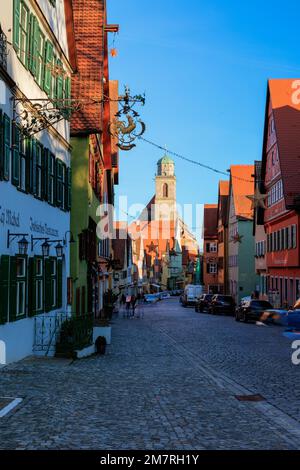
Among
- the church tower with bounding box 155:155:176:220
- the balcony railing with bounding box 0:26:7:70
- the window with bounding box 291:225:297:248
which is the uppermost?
the church tower with bounding box 155:155:176:220

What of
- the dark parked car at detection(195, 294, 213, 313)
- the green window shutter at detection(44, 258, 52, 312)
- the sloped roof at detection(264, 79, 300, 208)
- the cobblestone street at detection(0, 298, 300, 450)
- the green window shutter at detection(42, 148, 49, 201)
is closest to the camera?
the cobblestone street at detection(0, 298, 300, 450)

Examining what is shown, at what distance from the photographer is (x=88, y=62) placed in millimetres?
25609

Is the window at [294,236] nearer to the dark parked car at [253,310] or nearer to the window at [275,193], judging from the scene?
the window at [275,193]

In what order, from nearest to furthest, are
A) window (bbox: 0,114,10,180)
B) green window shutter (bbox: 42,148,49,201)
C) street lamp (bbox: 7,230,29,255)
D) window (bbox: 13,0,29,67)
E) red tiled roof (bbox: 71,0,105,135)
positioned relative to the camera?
window (bbox: 0,114,10,180)
street lamp (bbox: 7,230,29,255)
window (bbox: 13,0,29,67)
green window shutter (bbox: 42,148,49,201)
red tiled roof (bbox: 71,0,105,135)

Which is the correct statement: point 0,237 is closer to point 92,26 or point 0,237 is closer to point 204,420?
point 204,420

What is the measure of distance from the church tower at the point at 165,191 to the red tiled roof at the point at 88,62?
134 metres

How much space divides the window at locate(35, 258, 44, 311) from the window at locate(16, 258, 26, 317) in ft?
3.82

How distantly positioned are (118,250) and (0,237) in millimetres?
60594

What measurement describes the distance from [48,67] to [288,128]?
27.2m

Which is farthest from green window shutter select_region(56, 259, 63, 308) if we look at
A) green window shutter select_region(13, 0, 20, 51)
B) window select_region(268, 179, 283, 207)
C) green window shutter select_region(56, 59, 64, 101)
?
window select_region(268, 179, 283, 207)

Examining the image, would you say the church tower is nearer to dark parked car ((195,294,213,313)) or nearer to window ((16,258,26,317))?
dark parked car ((195,294,213,313))

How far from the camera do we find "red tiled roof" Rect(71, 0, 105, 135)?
80.3 feet

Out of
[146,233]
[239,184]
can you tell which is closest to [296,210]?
[239,184]

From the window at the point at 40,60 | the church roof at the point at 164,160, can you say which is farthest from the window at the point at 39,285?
the church roof at the point at 164,160
